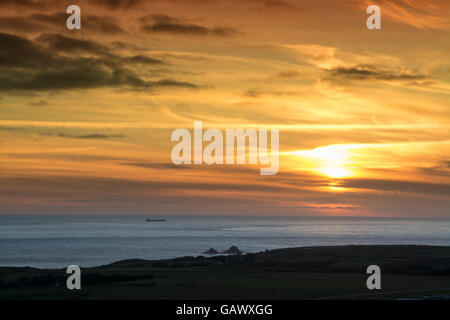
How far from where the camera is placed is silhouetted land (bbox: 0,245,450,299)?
64.1 metres

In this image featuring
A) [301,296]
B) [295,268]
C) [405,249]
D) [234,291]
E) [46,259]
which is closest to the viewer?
[301,296]

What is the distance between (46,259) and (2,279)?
93.4 meters

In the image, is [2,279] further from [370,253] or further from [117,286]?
[370,253]

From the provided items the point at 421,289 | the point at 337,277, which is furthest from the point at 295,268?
the point at 421,289

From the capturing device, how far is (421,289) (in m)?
66.9

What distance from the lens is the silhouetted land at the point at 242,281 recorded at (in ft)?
210

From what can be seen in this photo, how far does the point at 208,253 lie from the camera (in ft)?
567

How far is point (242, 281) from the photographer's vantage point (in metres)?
76.4

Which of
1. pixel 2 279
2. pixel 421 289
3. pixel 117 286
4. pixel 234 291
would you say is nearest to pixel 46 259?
pixel 2 279
